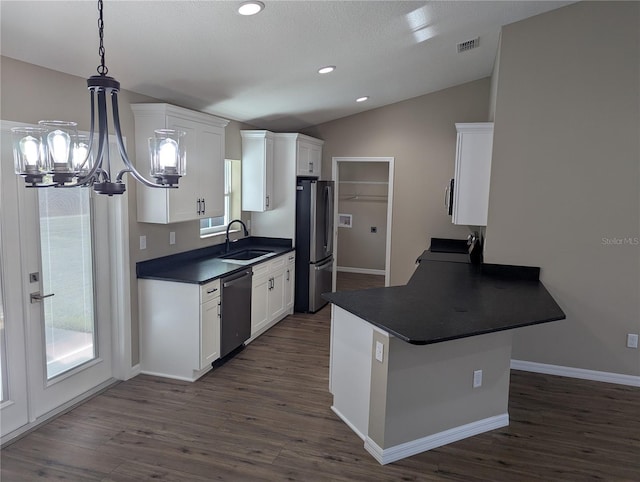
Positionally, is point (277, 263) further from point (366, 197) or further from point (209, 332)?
point (366, 197)

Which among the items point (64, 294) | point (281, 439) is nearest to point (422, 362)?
point (281, 439)

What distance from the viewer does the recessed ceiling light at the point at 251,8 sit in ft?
8.64

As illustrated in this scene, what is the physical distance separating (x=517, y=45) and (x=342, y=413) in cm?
342

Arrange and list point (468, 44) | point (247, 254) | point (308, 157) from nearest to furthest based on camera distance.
→ point (468, 44) < point (247, 254) < point (308, 157)

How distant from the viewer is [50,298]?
3.26m

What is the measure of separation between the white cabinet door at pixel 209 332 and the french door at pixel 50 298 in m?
0.77

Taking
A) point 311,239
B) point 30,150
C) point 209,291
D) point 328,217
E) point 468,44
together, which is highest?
point 468,44

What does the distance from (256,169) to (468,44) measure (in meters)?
2.74

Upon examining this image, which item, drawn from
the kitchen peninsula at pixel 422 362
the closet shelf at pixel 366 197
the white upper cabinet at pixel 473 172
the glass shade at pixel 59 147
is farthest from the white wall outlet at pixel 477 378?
the closet shelf at pixel 366 197

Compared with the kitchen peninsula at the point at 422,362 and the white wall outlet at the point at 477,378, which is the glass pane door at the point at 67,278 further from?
the white wall outlet at the point at 477,378

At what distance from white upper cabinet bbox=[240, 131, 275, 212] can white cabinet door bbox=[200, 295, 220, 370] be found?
6.15 feet

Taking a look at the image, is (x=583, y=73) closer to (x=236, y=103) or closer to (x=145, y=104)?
(x=236, y=103)

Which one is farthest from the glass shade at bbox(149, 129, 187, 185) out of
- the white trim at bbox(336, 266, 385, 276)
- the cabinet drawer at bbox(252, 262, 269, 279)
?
the white trim at bbox(336, 266, 385, 276)

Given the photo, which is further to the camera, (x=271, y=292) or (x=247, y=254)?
(x=247, y=254)
